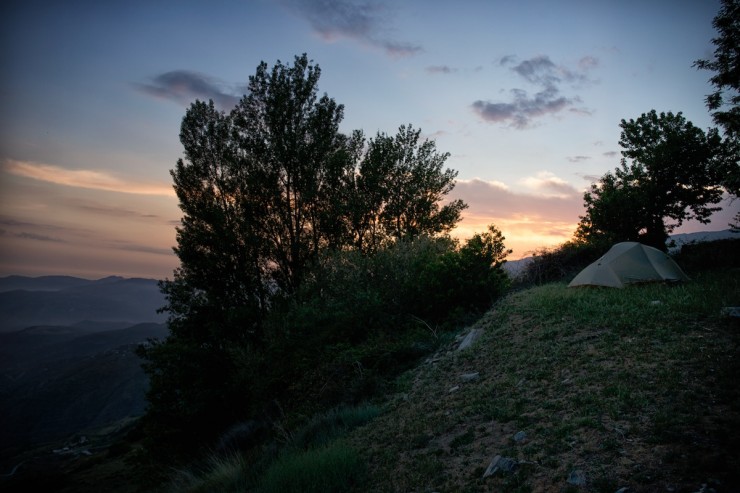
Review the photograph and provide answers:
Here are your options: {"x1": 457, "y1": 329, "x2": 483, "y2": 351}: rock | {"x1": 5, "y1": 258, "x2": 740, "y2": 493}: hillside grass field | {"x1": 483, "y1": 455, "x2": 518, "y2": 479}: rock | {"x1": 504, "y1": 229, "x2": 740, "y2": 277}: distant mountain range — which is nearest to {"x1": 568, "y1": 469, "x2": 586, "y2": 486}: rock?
{"x1": 5, "y1": 258, "x2": 740, "y2": 493}: hillside grass field

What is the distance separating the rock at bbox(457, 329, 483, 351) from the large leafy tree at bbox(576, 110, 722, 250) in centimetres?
1611

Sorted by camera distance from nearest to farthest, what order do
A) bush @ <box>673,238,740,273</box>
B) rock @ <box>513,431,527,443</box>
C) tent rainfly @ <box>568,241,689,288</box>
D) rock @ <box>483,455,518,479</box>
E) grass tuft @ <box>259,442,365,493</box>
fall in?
rock @ <box>483,455,518,479</box> → rock @ <box>513,431,527,443</box> → grass tuft @ <box>259,442,365,493</box> → tent rainfly @ <box>568,241,689,288</box> → bush @ <box>673,238,740,273</box>

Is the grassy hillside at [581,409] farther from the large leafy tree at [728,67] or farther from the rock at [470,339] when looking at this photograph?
the large leafy tree at [728,67]

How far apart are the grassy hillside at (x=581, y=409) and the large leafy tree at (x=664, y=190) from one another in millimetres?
14384

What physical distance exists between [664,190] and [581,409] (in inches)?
990

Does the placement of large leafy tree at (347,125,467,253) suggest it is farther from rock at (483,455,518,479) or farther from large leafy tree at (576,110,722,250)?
rock at (483,455,518,479)

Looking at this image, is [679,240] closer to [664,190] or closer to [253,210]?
[664,190]

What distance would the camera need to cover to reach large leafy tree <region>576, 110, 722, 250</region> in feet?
77.6

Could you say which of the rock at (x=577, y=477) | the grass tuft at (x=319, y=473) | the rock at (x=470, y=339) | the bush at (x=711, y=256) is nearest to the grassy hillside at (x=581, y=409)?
the rock at (x=577, y=477)

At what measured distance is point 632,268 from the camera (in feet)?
50.4

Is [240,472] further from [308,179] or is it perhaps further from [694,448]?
[308,179]

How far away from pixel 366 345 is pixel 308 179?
1297 centimetres

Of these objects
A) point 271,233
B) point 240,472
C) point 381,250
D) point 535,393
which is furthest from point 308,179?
point 535,393

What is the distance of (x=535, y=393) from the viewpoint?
23.4ft
